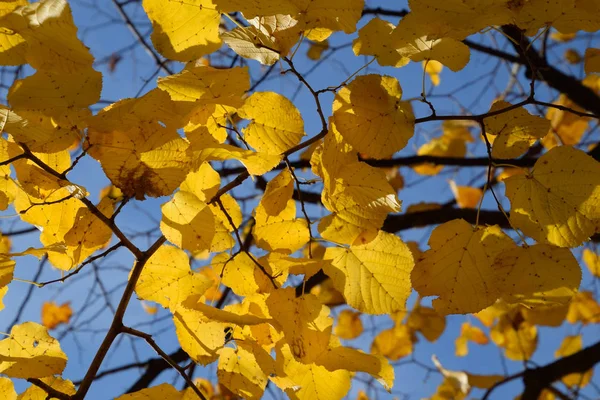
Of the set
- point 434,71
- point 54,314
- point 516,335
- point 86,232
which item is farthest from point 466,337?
point 86,232

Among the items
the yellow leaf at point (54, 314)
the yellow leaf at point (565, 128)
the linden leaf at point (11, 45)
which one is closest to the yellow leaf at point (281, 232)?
the linden leaf at point (11, 45)

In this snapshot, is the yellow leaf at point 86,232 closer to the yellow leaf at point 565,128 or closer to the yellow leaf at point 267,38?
the yellow leaf at point 267,38

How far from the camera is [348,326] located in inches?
102

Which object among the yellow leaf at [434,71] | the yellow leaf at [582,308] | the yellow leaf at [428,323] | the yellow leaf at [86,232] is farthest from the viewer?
the yellow leaf at [582,308]

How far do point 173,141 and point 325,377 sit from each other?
1.39ft

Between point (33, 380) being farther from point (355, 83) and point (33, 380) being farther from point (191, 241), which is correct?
point (355, 83)

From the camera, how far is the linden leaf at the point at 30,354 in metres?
0.73

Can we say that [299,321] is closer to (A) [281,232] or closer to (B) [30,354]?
(A) [281,232]

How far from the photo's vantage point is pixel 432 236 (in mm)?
779

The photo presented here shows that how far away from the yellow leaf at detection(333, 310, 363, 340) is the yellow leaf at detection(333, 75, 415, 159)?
6.46ft

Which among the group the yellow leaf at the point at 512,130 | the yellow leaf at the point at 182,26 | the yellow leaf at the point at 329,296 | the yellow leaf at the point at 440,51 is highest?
the yellow leaf at the point at 329,296

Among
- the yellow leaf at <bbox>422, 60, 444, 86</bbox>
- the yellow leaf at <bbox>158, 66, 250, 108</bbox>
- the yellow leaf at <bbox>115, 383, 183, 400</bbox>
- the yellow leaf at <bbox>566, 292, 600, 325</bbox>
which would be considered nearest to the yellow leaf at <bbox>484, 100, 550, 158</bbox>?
the yellow leaf at <bbox>158, 66, 250, 108</bbox>

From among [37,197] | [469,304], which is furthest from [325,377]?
[37,197]

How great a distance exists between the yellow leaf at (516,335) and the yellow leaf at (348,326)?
0.69 metres
